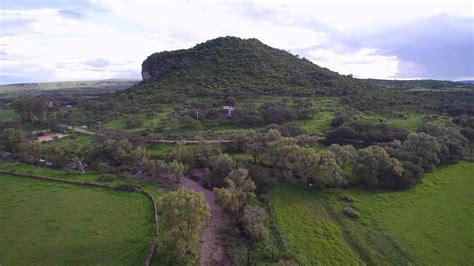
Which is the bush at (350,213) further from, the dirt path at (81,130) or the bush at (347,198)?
the dirt path at (81,130)

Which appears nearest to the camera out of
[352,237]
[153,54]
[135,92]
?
[352,237]

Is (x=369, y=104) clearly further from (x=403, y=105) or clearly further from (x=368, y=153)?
(x=368, y=153)

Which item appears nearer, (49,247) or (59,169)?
(49,247)

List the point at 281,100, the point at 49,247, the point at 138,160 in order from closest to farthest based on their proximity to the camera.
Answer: the point at 49,247 → the point at 138,160 → the point at 281,100

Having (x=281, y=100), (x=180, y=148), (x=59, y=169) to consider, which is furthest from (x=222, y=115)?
(x=59, y=169)

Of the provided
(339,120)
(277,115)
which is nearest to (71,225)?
(277,115)

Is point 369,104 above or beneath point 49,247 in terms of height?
above

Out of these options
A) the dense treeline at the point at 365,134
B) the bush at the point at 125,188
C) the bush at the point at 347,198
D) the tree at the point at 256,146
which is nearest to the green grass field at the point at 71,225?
the bush at the point at 125,188
